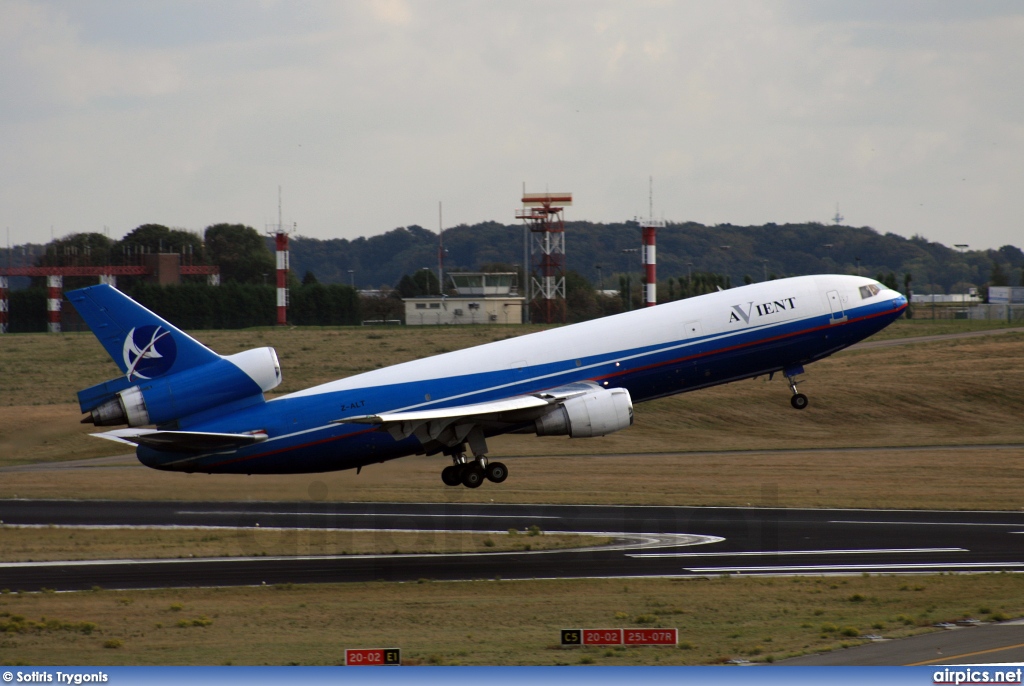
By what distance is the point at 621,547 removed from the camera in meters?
53.0

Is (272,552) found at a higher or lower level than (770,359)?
lower

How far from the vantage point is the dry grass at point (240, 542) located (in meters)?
52.5

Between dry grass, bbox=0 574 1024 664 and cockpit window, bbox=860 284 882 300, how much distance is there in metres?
12.0

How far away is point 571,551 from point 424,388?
11.6 metres

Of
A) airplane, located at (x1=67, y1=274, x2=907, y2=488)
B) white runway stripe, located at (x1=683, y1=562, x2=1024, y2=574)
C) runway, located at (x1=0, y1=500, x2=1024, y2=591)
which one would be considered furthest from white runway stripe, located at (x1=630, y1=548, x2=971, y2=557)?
airplane, located at (x1=67, y1=274, x2=907, y2=488)

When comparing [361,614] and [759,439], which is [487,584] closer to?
[361,614]

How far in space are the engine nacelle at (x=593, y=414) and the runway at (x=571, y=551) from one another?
248 inches

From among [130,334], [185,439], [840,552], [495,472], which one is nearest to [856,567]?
[840,552]

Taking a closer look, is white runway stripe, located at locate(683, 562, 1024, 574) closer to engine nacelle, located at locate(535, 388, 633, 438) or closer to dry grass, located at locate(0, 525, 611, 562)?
engine nacelle, located at locate(535, 388, 633, 438)

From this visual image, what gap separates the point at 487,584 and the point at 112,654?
1555 centimetres

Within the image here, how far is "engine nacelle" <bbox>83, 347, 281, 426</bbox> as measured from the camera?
44562mm

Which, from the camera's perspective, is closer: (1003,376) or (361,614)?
(361,614)

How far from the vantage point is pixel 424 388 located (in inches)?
1815

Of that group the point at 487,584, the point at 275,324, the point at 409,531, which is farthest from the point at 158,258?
the point at 487,584
